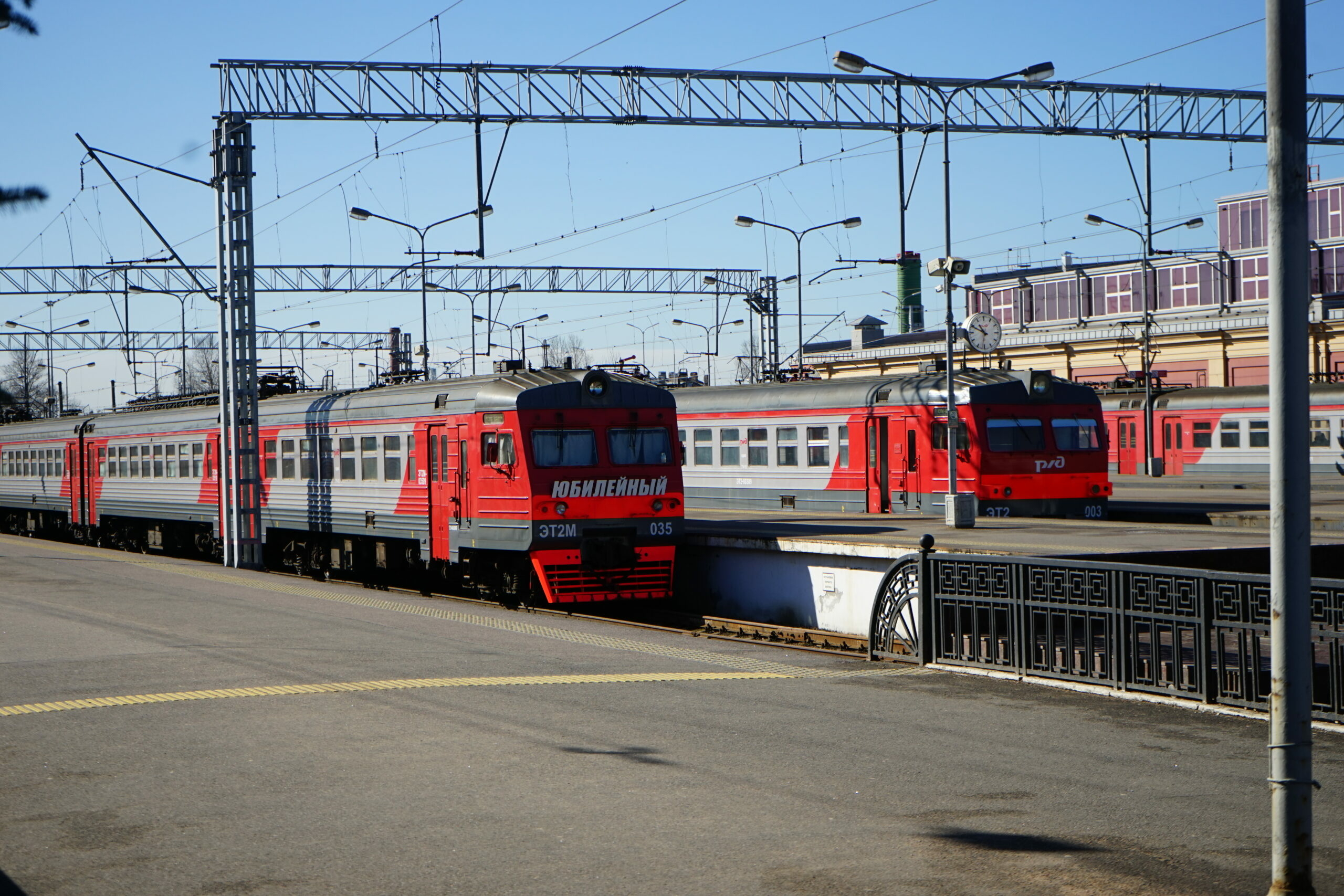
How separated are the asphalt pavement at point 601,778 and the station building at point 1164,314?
1523 inches

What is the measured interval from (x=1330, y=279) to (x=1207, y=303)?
18.6 ft

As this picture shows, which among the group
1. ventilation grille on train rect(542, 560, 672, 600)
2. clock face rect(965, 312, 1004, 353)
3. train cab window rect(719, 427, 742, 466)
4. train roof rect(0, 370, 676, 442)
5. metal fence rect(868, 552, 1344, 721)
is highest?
clock face rect(965, 312, 1004, 353)

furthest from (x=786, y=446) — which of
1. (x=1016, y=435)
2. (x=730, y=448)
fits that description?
(x=1016, y=435)

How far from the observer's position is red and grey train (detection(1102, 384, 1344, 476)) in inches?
1500

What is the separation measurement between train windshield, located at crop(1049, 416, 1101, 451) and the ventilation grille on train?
352 inches

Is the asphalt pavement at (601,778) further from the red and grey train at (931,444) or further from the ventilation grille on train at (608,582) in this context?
the red and grey train at (931,444)

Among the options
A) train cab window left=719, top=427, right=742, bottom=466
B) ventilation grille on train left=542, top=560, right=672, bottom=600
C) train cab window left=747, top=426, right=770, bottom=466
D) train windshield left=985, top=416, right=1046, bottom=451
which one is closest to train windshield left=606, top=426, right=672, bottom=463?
ventilation grille on train left=542, top=560, right=672, bottom=600

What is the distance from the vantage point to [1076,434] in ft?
82.8

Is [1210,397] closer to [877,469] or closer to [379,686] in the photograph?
[877,469]

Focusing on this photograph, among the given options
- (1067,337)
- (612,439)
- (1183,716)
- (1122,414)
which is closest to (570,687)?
(1183,716)

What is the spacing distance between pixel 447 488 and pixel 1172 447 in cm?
3139

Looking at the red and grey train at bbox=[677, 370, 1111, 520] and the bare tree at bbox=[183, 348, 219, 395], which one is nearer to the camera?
the red and grey train at bbox=[677, 370, 1111, 520]

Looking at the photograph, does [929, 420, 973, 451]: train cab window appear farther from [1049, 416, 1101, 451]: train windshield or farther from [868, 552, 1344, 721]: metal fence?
[868, 552, 1344, 721]: metal fence

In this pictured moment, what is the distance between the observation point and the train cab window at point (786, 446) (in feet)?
92.3
